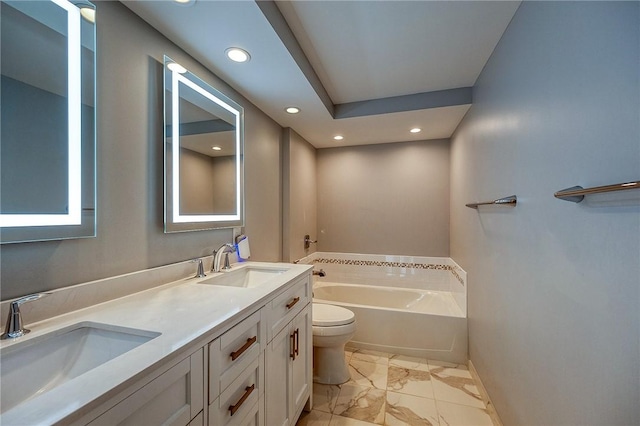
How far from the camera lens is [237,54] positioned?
1407mm

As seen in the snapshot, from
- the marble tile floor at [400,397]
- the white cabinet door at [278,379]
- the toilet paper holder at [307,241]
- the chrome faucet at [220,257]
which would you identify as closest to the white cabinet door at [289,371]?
the white cabinet door at [278,379]

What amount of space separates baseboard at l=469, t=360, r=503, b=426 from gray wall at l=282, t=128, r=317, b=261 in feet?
5.94

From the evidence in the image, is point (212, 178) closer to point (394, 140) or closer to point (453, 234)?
point (394, 140)

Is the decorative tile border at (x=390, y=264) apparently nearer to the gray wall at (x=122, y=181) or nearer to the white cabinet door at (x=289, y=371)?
the white cabinet door at (x=289, y=371)

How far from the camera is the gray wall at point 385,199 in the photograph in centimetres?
295

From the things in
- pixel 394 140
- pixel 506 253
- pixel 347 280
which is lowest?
pixel 347 280

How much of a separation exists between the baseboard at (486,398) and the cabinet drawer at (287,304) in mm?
1337

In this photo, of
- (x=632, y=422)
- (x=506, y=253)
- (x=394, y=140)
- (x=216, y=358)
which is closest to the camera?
(x=632, y=422)

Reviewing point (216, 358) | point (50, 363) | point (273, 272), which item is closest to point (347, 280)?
point (273, 272)

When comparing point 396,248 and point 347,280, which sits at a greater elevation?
point 396,248

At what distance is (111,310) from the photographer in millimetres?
884

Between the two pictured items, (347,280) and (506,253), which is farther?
(347,280)

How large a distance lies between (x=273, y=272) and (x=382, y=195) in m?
1.94

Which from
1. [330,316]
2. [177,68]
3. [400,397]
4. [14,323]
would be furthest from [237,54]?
[400,397]
